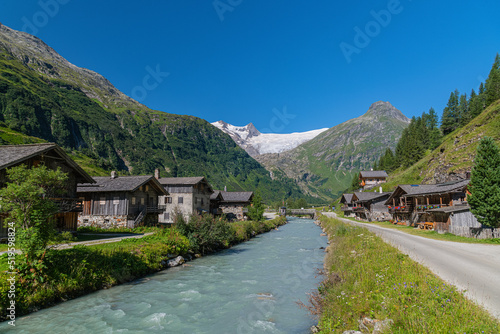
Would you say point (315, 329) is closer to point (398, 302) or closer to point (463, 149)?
point (398, 302)

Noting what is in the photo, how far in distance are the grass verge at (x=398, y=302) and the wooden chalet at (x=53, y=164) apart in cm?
2143

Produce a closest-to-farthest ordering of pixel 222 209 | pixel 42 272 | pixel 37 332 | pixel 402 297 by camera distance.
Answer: pixel 402 297 < pixel 37 332 < pixel 42 272 < pixel 222 209

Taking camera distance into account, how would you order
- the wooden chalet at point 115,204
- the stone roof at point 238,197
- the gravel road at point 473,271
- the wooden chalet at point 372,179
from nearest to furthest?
the gravel road at point 473,271 → the wooden chalet at point 115,204 → the stone roof at point 238,197 → the wooden chalet at point 372,179

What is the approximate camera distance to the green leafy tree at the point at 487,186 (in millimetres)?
26078

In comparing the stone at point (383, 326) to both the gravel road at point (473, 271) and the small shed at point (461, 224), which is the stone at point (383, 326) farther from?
the small shed at point (461, 224)

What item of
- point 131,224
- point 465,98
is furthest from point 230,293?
point 465,98

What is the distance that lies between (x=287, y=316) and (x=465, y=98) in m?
146

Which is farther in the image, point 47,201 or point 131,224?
point 131,224

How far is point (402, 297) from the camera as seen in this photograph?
27.7 feet

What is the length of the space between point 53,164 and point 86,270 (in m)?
15.9

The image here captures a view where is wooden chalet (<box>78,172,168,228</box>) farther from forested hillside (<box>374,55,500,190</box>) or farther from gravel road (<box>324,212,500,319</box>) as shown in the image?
forested hillside (<box>374,55,500,190</box>)

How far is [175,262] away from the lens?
2448 cm

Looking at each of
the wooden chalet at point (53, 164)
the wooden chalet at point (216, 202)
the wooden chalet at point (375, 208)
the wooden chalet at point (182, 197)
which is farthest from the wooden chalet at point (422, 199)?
the wooden chalet at point (53, 164)

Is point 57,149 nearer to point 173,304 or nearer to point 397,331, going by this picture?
point 173,304
